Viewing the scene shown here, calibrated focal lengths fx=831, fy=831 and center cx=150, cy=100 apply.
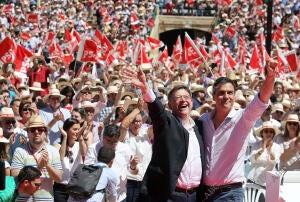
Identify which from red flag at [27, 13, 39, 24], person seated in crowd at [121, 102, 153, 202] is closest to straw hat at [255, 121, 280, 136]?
person seated in crowd at [121, 102, 153, 202]

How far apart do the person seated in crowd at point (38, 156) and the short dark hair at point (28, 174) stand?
66 cm

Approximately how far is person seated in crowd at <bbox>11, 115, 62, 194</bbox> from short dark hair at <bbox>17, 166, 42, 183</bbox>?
66cm

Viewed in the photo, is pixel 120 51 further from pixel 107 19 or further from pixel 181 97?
pixel 181 97

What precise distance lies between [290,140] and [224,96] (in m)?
4.50

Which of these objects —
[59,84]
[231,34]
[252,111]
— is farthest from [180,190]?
[231,34]

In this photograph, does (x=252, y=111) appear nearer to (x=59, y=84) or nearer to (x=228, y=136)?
(x=228, y=136)

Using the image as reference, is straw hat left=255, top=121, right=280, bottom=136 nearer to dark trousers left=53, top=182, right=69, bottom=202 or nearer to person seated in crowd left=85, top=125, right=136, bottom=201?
person seated in crowd left=85, top=125, right=136, bottom=201

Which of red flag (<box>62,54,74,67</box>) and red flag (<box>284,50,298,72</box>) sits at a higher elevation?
red flag (<box>62,54,74,67</box>)

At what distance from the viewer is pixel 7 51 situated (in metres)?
17.2

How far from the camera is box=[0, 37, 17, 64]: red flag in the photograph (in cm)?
1716

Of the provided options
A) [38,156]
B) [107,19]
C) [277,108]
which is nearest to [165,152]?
[38,156]

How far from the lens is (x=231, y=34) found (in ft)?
96.6

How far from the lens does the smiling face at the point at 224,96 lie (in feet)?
20.7

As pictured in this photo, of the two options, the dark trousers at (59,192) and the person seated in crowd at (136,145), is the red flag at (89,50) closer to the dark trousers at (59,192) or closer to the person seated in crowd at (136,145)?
the person seated in crowd at (136,145)
